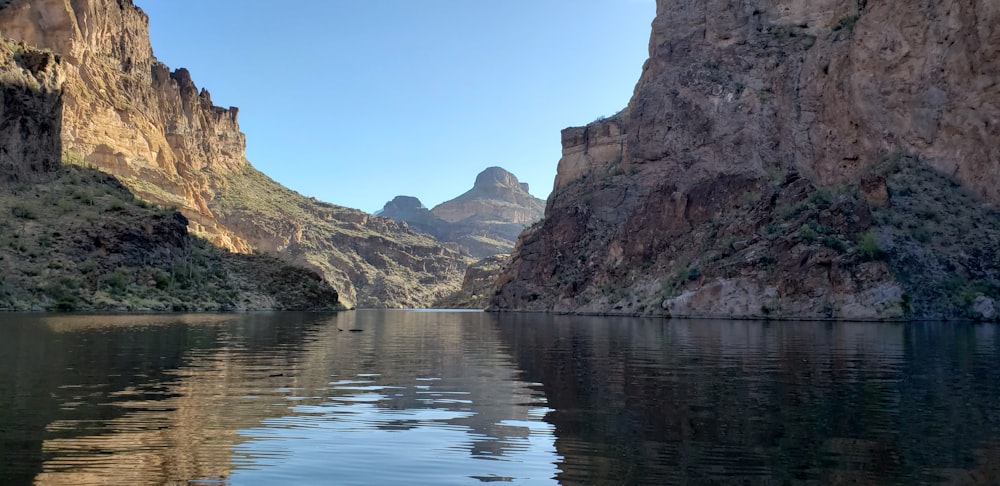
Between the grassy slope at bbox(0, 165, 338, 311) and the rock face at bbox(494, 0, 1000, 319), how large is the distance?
5735cm

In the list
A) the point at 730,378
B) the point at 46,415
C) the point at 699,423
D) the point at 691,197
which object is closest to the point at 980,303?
the point at 691,197

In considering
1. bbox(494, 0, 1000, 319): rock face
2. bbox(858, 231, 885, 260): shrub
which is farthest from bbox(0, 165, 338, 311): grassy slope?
bbox(858, 231, 885, 260): shrub

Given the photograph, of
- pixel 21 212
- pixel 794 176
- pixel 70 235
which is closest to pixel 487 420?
pixel 70 235

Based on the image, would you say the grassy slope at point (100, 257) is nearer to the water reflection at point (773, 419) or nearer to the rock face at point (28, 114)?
the rock face at point (28, 114)

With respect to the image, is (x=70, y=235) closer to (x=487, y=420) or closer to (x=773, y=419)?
(x=487, y=420)

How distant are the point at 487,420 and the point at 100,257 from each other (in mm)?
80278

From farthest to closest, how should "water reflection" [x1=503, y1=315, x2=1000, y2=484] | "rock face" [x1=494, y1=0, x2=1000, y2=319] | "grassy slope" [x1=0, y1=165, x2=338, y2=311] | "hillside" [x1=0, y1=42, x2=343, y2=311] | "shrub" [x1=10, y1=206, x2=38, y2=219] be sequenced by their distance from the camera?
"rock face" [x1=494, y1=0, x2=1000, y2=319], "shrub" [x1=10, y1=206, x2=38, y2=219], "hillside" [x1=0, y1=42, x2=343, y2=311], "grassy slope" [x1=0, y1=165, x2=338, y2=311], "water reflection" [x1=503, y1=315, x2=1000, y2=484]

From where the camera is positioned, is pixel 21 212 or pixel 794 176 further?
pixel 794 176

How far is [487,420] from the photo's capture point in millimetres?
14258

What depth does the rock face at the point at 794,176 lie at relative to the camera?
87.8 m

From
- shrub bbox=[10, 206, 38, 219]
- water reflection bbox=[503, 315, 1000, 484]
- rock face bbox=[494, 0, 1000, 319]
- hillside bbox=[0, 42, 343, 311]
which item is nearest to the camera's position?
water reflection bbox=[503, 315, 1000, 484]

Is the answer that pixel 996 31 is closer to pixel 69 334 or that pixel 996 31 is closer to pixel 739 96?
pixel 739 96

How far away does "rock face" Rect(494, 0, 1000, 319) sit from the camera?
87794mm

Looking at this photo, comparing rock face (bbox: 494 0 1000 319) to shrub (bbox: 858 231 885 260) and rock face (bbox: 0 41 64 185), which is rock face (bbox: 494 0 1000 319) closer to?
shrub (bbox: 858 231 885 260)
